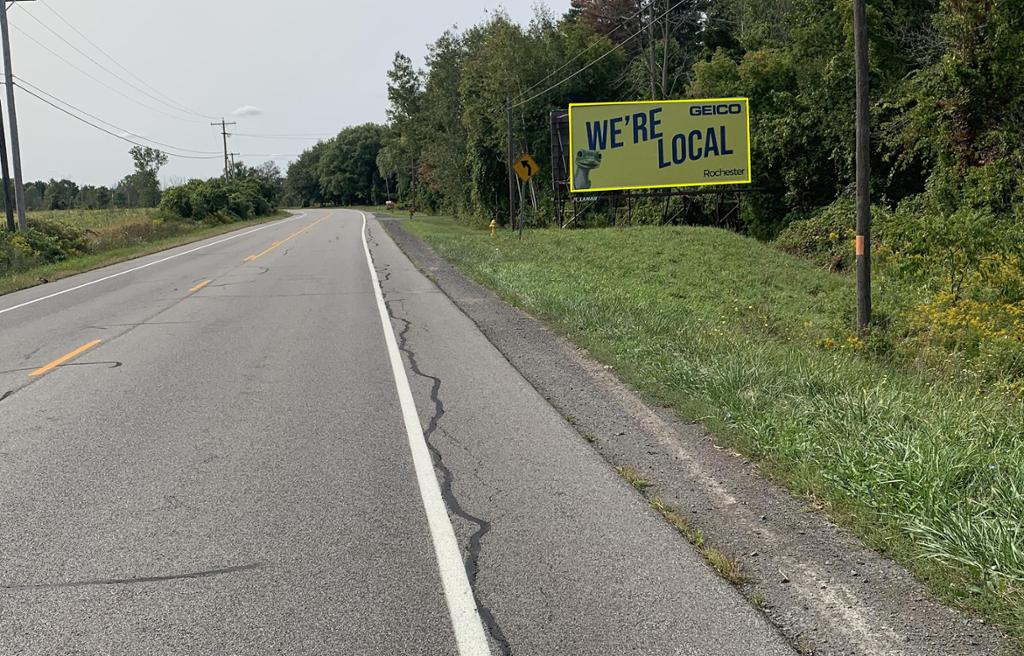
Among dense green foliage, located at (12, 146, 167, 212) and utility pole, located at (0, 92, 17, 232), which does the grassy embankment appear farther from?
dense green foliage, located at (12, 146, 167, 212)

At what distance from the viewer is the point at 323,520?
16.0ft

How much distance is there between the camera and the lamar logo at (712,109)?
32.7 metres

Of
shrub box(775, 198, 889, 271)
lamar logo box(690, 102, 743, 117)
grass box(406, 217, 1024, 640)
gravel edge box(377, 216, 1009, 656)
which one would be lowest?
gravel edge box(377, 216, 1009, 656)

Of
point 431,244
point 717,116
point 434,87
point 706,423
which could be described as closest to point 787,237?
point 717,116

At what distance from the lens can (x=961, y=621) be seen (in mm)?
3566

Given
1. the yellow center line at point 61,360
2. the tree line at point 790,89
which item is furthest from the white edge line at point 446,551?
the tree line at point 790,89

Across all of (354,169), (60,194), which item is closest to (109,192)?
(60,194)

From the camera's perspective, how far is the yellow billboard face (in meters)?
32.9

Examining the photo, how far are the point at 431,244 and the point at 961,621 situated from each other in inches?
1123

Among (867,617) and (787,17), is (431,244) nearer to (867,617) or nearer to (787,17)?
(787,17)

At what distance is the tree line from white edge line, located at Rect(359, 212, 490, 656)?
14986 mm

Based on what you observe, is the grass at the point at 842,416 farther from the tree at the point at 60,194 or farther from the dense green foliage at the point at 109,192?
the tree at the point at 60,194

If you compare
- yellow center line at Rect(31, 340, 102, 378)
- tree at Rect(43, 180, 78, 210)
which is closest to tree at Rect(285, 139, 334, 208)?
tree at Rect(43, 180, 78, 210)

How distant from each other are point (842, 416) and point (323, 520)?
3735mm
